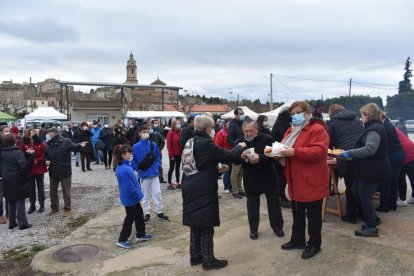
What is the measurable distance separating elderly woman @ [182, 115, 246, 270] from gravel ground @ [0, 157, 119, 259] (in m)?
2.87

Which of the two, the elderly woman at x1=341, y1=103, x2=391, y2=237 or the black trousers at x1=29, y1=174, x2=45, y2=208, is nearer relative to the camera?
the elderly woman at x1=341, y1=103, x2=391, y2=237

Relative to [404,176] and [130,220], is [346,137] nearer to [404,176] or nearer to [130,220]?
[404,176]

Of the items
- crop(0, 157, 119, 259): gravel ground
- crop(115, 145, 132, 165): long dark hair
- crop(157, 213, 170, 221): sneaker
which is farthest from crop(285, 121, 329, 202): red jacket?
crop(0, 157, 119, 259): gravel ground

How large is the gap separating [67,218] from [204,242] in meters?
3.90

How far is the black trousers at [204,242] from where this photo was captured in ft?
13.0

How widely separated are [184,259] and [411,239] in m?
2.86

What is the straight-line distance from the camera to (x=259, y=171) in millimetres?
4641

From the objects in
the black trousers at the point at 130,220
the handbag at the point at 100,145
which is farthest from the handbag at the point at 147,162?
the handbag at the point at 100,145

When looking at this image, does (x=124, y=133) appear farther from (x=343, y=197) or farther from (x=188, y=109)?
(x=188, y=109)

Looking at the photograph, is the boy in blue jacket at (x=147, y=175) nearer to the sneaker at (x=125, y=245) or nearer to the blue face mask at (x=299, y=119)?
the sneaker at (x=125, y=245)

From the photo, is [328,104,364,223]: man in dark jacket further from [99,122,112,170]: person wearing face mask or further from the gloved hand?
[99,122,112,170]: person wearing face mask

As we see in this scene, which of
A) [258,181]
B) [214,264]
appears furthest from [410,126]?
[214,264]

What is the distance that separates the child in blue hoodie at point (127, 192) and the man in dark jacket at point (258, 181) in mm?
1568

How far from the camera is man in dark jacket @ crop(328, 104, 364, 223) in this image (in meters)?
5.17
